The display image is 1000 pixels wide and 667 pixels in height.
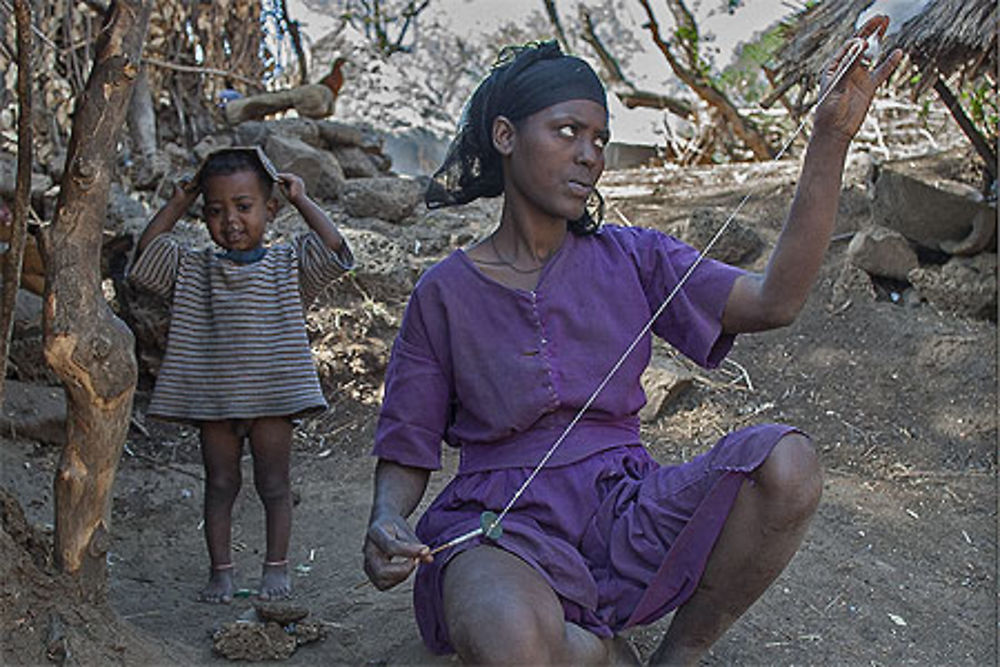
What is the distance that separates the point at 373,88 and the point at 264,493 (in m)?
10.2

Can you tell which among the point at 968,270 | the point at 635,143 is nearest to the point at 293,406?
the point at 968,270

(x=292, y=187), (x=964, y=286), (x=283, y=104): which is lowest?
(x=964, y=286)

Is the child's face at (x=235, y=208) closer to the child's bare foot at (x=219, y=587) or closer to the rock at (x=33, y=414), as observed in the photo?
the child's bare foot at (x=219, y=587)

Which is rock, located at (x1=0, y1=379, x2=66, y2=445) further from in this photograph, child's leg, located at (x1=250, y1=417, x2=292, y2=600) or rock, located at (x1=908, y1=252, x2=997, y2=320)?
rock, located at (x1=908, y1=252, x2=997, y2=320)

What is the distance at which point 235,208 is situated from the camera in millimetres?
3387

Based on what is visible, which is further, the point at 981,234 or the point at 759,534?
the point at 981,234

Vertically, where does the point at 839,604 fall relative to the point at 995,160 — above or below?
below

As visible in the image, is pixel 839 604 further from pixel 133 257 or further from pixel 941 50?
pixel 941 50

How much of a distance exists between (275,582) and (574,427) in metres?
1.26

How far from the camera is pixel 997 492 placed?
15.0ft

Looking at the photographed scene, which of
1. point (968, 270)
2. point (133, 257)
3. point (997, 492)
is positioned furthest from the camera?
point (968, 270)

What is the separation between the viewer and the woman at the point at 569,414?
83.1 inches

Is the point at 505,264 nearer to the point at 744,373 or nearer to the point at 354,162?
the point at 744,373

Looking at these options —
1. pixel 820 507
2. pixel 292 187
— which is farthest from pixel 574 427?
pixel 820 507
